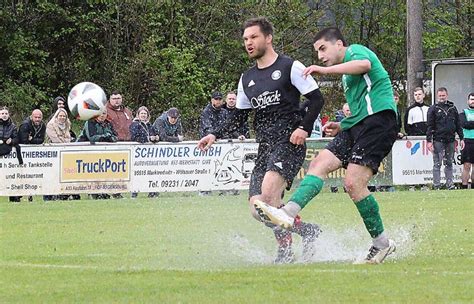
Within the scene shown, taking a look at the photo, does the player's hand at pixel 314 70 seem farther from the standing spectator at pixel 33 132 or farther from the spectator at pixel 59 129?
the spectator at pixel 59 129

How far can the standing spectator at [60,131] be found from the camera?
71.8 feet

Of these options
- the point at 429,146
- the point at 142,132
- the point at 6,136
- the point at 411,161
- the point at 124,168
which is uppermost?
the point at 142,132

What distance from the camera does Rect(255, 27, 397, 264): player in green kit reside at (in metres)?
9.74

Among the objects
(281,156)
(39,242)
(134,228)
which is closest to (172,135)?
(134,228)

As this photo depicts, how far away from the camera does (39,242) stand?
12.5 metres

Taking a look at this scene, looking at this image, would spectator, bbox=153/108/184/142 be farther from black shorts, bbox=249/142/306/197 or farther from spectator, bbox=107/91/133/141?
black shorts, bbox=249/142/306/197

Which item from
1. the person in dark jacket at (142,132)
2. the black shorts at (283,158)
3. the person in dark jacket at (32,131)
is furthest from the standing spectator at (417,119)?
the black shorts at (283,158)

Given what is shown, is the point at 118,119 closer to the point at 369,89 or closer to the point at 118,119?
the point at 118,119

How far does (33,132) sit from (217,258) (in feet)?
38.1

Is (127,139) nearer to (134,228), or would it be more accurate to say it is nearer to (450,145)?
(450,145)

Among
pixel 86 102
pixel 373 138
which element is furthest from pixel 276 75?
pixel 86 102

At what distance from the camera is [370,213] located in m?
9.89

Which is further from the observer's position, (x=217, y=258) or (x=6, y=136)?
(x=6, y=136)

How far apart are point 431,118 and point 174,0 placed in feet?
45.4
